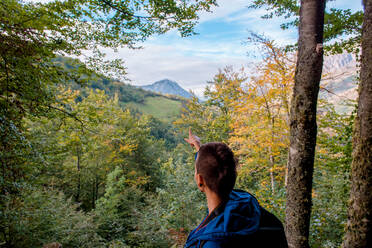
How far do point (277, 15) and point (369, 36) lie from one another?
2990mm

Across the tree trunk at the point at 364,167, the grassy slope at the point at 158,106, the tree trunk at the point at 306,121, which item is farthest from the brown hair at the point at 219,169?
the grassy slope at the point at 158,106

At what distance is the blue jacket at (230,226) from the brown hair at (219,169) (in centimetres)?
9

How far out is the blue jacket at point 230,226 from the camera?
0.95m

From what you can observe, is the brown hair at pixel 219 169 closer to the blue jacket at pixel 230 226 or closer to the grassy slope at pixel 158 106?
the blue jacket at pixel 230 226

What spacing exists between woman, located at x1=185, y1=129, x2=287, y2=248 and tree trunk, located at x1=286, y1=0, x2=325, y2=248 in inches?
63.8

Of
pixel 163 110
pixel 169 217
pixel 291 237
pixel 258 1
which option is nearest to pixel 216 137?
pixel 169 217

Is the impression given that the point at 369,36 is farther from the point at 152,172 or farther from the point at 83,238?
the point at 152,172

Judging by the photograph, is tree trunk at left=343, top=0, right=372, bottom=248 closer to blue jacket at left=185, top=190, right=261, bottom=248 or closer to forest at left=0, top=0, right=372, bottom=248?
forest at left=0, top=0, right=372, bottom=248

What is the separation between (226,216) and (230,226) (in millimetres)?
50

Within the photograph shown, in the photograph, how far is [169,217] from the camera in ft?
24.8

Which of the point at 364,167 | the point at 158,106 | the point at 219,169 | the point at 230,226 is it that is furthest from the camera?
the point at 158,106

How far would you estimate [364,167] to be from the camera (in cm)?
227

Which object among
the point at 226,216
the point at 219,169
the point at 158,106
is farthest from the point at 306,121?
the point at 158,106

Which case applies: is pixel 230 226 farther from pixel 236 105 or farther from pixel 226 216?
pixel 236 105
